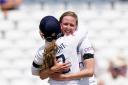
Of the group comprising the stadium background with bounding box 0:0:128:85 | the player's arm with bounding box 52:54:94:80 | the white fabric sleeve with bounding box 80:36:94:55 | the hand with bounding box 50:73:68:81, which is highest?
the white fabric sleeve with bounding box 80:36:94:55

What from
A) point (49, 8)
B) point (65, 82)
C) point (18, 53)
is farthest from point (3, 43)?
point (65, 82)

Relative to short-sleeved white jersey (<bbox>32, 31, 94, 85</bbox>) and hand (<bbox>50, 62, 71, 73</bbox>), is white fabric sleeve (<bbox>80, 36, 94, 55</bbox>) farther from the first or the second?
hand (<bbox>50, 62, 71, 73</bbox>)

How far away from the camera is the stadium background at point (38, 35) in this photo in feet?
30.9

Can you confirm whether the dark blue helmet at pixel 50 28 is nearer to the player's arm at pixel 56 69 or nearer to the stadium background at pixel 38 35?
the player's arm at pixel 56 69

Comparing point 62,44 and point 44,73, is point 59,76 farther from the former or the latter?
point 62,44

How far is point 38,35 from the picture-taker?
32.0 ft

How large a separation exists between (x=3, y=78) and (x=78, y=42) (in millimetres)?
5027

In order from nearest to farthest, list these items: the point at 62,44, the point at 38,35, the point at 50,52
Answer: the point at 50,52
the point at 62,44
the point at 38,35

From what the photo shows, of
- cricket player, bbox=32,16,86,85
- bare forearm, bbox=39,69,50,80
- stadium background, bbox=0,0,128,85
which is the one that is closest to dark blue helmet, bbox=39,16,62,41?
cricket player, bbox=32,16,86,85

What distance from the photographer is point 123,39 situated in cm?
1006

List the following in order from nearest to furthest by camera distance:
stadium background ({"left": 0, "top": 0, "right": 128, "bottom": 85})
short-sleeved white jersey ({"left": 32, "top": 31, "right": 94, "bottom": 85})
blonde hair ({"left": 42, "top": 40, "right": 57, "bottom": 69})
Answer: blonde hair ({"left": 42, "top": 40, "right": 57, "bottom": 69})
short-sleeved white jersey ({"left": 32, "top": 31, "right": 94, "bottom": 85})
stadium background ({"left": 0, "top": 0, "right": 128, "bottom": 85})

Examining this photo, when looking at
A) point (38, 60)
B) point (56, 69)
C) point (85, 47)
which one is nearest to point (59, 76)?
point (56, 69)

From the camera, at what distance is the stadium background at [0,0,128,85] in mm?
9422

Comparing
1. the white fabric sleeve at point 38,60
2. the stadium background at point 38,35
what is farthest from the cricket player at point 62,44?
the stadium background at point 38,35
